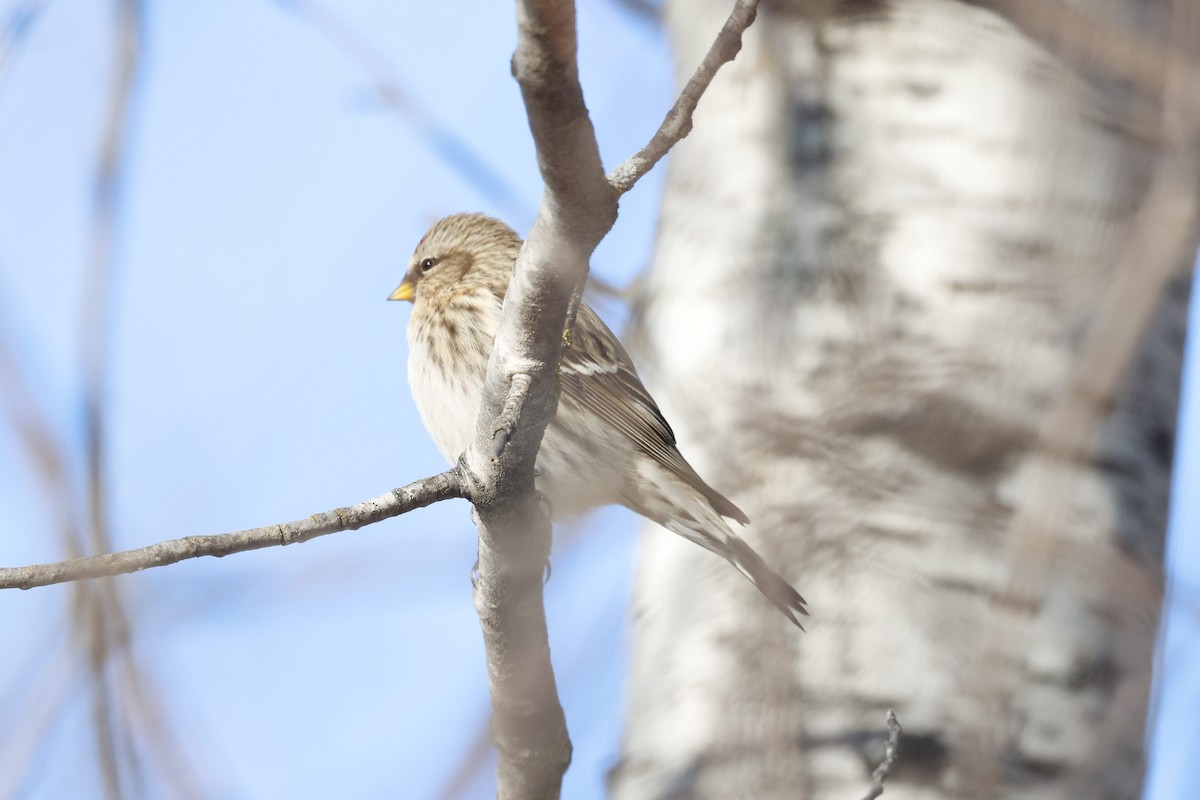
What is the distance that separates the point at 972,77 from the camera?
3.26 meters

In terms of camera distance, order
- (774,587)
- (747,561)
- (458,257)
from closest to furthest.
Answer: (774,587)
(747,561)
(458,257)

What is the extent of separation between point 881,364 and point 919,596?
876mm

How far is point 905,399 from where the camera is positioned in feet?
7.32

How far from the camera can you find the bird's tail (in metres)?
2.56

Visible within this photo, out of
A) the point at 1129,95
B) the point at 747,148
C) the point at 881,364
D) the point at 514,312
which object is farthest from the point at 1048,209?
the point at 514,312

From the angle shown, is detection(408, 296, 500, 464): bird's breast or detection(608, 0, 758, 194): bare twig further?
detection(408, 296, 500, 464): bird's breast

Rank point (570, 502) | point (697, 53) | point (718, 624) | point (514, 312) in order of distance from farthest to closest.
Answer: point (570, 502)
point (697, 53)
point (718, 624)
point (514, 312)

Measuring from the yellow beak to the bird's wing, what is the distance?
1.00m

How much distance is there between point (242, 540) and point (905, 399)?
122 cm

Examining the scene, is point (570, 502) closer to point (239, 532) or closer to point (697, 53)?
point (697, 53)

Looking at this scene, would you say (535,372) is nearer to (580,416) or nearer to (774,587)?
(774,587)

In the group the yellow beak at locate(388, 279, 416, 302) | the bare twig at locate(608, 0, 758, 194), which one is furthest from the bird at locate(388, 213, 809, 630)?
the bare twig at locate(608, 0, 758, 194)

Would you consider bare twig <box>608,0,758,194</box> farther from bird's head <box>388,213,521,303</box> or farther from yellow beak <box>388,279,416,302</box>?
yellow beak <box>388,279,416,302</box>

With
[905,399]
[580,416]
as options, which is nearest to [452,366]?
[580,416]
